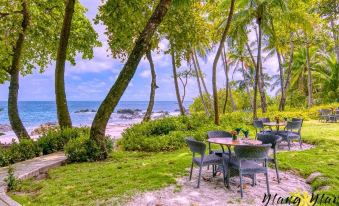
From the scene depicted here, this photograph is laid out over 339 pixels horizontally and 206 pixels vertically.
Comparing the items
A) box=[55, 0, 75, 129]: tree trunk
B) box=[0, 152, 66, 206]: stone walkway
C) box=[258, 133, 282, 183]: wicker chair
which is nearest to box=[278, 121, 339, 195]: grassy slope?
box=[258, 133, 282, 183]: wicker chair

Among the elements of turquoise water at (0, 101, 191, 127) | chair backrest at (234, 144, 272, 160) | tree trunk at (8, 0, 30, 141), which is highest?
tree trunk at (8, 0, 30, 141)

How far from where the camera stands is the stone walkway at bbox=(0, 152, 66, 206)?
5.23 meters

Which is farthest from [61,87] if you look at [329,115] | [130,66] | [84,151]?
[329,115]

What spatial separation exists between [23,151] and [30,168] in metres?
1.87

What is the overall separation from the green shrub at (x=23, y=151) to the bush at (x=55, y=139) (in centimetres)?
29

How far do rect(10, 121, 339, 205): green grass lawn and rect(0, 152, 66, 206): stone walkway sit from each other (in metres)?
0.21

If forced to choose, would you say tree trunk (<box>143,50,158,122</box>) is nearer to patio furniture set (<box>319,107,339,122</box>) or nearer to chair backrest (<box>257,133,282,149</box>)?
patio furniture set (<box>319,107,339,122</box>)

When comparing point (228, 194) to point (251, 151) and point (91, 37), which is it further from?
point (91, 37)

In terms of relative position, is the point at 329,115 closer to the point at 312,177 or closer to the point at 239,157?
the point at 312,177

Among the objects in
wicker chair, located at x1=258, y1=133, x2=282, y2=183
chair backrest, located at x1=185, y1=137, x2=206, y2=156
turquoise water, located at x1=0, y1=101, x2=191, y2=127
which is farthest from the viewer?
turquoise water, located at x1=0, y1=101, x2=191, y2=127

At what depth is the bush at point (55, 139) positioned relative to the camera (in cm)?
985

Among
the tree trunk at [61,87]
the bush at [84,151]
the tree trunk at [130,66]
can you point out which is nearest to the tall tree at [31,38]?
the tree trunk at [61,87]

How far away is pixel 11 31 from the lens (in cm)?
1321

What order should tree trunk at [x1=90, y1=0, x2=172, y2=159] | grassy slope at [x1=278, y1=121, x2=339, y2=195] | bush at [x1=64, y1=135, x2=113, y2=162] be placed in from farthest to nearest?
bush at [x1=64, y1=135, x2=113, y2=162]
tree trunk at [x1=90, y1=0, x2=172, y2=159]
grassy slope at [x1=278, y1=121, x2=339, y2=195]
